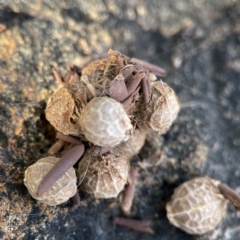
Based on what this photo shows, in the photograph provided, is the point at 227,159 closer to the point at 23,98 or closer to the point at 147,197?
the point at 147,197

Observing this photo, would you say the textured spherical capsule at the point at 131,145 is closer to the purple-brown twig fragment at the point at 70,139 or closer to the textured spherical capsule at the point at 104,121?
the purple-brown twig fragment at the point at 70,139

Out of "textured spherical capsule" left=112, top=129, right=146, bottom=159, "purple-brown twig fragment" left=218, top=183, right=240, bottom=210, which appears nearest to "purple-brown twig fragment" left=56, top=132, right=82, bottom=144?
"textured spherical capsule" left=112, top=129, right=146, bottom=159

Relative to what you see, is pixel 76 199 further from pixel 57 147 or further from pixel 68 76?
pixel 68 76

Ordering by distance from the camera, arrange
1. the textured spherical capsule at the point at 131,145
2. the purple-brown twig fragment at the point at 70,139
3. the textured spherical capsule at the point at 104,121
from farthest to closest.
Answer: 1. the textured spherical capsule at the point at 131,145
2. the purple-brown twig fragment at the point at 70,139
3. the textured spherical capsule at the point at 104,121

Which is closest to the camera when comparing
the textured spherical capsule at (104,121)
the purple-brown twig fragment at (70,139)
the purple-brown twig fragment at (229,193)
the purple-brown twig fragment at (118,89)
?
the textured spherical capsule at (104,121)

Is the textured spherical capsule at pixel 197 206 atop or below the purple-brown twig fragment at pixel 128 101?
below

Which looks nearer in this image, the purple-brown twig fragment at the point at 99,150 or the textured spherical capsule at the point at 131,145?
the purple-brown twig fragment at the point at 99,150

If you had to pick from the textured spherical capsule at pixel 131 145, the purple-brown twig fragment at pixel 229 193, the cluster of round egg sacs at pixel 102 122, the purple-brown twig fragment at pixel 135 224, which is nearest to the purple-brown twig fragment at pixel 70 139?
the cluster of round egg sacs at pixel 102 122

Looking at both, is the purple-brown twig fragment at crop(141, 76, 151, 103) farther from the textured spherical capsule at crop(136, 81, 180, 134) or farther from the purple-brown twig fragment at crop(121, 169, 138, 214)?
the purple-brown twig fragment at crop(121, 169, 138, 214)

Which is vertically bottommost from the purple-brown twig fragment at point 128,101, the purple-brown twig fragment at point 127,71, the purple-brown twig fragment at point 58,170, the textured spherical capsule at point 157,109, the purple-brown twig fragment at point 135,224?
the purple-brown twig fragment at point 135,224
